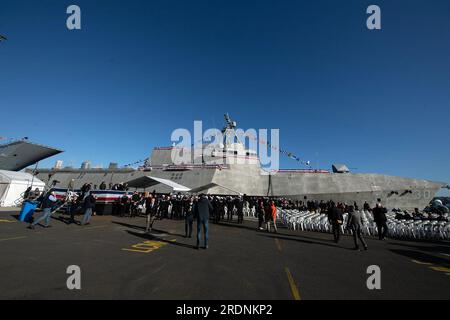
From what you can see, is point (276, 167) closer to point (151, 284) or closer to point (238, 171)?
point (238, 171)

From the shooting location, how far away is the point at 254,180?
38250 millimetres

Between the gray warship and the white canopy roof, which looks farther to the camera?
the gray warship

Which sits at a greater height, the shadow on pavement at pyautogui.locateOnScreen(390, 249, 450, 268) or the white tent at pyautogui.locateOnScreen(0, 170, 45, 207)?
the white tent at pyautogui.locateOnScreen(0, 170, 45, 207)

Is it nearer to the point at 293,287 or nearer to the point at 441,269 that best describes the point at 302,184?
the point at 441,269

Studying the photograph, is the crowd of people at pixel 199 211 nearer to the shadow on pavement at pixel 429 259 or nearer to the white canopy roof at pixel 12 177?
the shadow on pavement at pixel 429 259

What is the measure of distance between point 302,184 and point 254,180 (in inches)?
317

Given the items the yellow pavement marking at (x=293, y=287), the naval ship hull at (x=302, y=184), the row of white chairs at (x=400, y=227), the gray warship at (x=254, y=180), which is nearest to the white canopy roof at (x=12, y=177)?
the gray warship at (x=254, y=180)

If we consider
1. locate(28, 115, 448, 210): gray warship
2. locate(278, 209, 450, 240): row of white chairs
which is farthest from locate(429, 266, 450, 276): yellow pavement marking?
locate(28, 115, 448, 210): gray warship

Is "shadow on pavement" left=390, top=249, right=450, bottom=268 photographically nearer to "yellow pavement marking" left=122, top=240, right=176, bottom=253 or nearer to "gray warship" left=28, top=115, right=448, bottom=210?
"yellow pavement marking" left=122, top=240, right=176, bottom=253

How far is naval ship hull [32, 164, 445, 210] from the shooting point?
2897 centimetres

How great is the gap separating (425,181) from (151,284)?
1491 inches

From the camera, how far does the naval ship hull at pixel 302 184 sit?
95.0ft

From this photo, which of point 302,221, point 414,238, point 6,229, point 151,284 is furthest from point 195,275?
point 414,238

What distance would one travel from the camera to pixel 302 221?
14.6 metres
